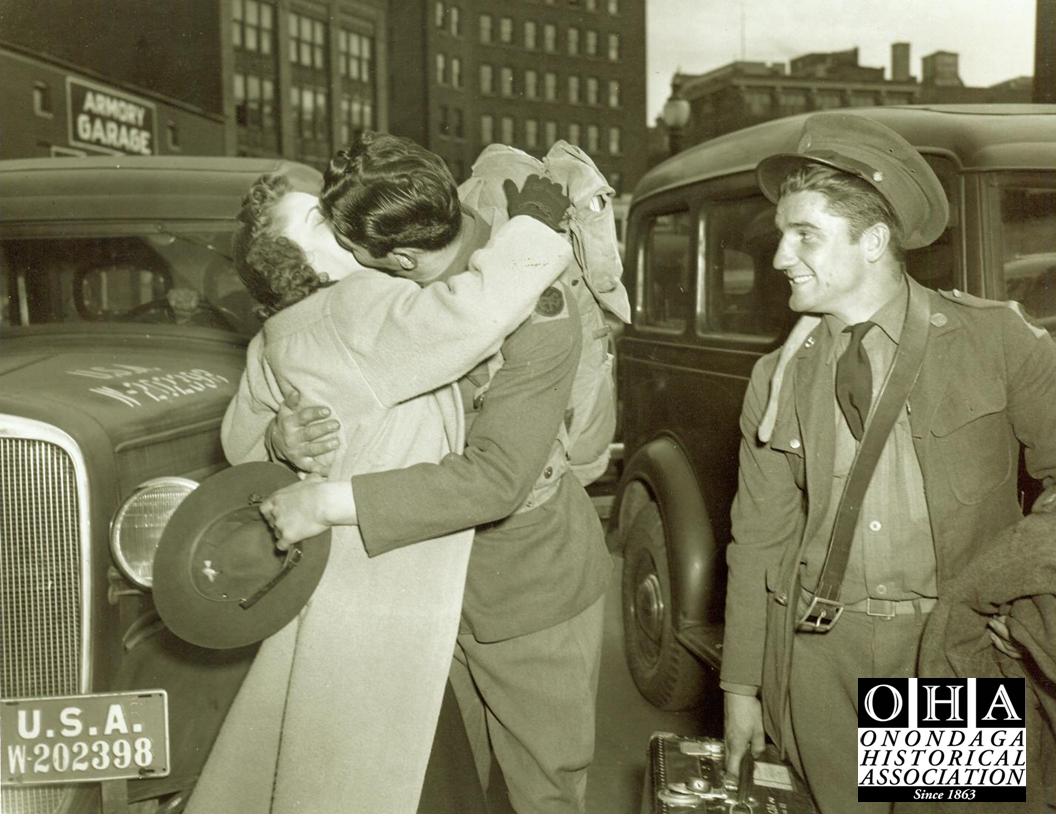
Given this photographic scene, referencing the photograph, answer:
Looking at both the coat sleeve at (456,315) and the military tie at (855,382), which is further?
the military tie at (855,382)

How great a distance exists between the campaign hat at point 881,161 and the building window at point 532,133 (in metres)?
1.00

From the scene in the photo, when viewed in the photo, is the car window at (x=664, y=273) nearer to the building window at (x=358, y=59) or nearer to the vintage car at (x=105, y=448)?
the building window at (x=358, y=59)

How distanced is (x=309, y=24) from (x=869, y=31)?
1.89m

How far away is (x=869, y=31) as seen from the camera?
2514 mm

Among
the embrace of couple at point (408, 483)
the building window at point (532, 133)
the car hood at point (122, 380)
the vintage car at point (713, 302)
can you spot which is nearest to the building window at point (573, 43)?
the building window at point (532, 133)

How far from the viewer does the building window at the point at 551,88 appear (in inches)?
104

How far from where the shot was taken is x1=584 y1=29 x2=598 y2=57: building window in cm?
264

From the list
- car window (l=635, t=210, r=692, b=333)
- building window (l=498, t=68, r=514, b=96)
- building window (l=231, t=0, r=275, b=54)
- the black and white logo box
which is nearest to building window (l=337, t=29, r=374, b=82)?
building window (l=231, t=0, r=275, b=54)

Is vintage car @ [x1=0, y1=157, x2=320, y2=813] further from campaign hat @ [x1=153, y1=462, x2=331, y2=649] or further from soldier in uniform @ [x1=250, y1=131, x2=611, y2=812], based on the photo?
soldier in uniform @ [x1=250, y1=131, x2=611, y2=812]

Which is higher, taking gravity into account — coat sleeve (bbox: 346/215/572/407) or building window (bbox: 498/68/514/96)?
building window (bbox: 498/68/514/96)

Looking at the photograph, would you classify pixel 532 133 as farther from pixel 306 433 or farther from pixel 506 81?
pixel 306 433

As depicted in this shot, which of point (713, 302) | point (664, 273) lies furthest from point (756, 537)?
point (664, 273)

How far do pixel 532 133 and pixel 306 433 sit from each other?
1350mm

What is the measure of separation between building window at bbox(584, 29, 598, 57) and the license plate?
6.81 ft
